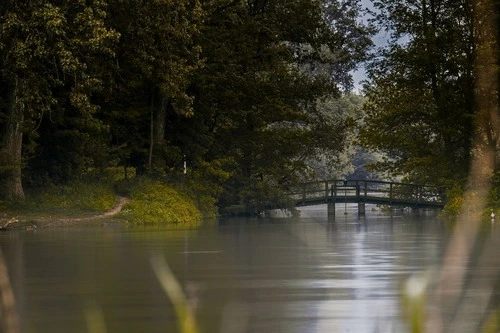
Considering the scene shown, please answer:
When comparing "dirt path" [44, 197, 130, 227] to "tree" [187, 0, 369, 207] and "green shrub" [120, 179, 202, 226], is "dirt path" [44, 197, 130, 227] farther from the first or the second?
"tree" [187, 0, 369, 207]

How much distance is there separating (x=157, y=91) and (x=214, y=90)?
414cm

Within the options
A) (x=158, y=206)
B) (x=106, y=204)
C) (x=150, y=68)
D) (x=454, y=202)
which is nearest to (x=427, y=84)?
(x=454, y=202)

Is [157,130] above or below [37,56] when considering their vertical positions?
below

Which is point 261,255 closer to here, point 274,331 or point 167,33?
point 274,331

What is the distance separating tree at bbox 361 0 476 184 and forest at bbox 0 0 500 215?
92mm

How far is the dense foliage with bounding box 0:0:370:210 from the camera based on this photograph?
35938 millimetres

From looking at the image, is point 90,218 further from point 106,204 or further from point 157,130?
point 157,130

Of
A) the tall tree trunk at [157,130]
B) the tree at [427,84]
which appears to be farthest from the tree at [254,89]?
the tree at [427,84]

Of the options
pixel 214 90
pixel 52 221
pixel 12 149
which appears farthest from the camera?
pixel 214 90

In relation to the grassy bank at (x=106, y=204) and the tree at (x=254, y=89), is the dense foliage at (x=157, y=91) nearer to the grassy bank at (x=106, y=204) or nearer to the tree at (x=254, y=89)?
the tree at (x=254, y=89)

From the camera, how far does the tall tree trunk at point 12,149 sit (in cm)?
3994

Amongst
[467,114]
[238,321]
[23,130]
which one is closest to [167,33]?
[23,130]

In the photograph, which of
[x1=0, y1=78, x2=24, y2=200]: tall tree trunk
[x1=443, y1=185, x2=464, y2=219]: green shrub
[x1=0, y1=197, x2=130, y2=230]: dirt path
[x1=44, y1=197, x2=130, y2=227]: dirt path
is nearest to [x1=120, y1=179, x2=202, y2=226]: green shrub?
[x1=44, y1=197, x2=130, y2=227]: dirt path

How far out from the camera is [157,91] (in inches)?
2052
